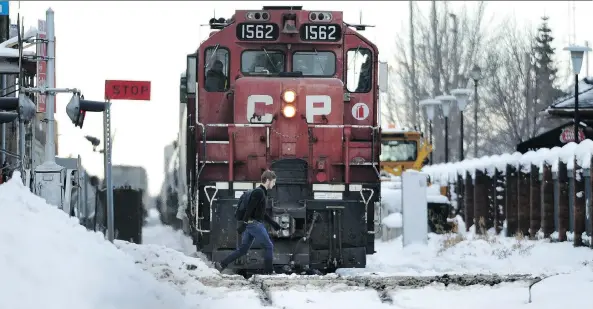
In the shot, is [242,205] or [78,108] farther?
[78,108]

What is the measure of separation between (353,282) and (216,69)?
18.0 ft

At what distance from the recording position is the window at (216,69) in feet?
59.7

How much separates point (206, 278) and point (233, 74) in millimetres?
4254

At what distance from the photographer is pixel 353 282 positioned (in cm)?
1404

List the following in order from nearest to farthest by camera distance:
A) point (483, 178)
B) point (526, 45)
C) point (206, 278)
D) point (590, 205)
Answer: point (206, 278) < point (590, 205) < point (483, 178) < point (526, 45)

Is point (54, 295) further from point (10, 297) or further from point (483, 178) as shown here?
point (483, 178)

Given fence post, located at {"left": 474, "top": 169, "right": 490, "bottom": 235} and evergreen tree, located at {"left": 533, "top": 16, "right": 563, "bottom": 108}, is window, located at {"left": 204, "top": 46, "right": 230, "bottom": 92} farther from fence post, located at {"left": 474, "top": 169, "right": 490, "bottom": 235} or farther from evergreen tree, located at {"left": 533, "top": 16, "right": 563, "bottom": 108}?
evergreen tree, located at {"left": 533, "top": 16, "right": 563, "bottom": 108}

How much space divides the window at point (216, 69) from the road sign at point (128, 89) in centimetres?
246

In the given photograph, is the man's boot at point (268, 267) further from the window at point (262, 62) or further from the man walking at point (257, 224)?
the window at point (262, 62)

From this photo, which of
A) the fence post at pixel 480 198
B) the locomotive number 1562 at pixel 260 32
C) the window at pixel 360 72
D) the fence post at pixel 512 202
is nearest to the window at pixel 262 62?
the locomotive number 1562 at pixel 260 32

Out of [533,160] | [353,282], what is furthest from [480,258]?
[353,282]

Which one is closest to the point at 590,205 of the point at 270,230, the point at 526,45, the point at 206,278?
the point at 270,230

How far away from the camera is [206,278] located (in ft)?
49.9

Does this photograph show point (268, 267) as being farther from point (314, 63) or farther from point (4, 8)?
point (4, 8)
